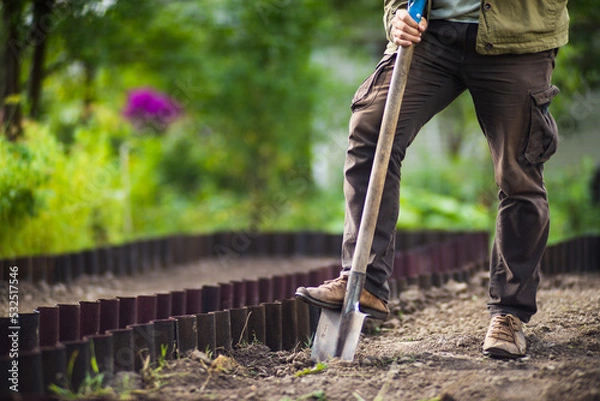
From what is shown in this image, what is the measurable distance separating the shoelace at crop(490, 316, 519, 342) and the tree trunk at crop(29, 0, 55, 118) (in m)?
4.20

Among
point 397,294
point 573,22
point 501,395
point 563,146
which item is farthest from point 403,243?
point 563,146

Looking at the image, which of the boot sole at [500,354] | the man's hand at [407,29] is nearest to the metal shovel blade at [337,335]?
the boot sole at [500,354]

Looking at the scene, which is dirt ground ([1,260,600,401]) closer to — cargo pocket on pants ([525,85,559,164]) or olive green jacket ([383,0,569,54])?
cargo pocket on pants ([525,85,559,164])

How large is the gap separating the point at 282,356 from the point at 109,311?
0.71 metres

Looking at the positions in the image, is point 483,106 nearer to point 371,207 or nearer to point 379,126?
point 379,126

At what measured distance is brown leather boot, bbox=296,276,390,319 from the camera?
269 cm

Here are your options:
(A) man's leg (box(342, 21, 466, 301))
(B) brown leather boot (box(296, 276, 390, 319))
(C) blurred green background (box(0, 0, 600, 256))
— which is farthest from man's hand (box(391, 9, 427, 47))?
(C) blurred green background (box(0, 0, 600, 256))

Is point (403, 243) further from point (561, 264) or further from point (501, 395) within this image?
point (501, 395)

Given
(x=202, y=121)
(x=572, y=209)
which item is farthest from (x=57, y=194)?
(x=572, y=209)

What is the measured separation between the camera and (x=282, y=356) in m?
2.84

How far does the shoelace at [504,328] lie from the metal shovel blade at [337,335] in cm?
54

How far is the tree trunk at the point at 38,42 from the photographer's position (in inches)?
211

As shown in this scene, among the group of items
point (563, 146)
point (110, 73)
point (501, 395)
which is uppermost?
point (110, 73)

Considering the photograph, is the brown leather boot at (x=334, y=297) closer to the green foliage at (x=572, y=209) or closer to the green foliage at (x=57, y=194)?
the green foliage at (x=57, y=194)
